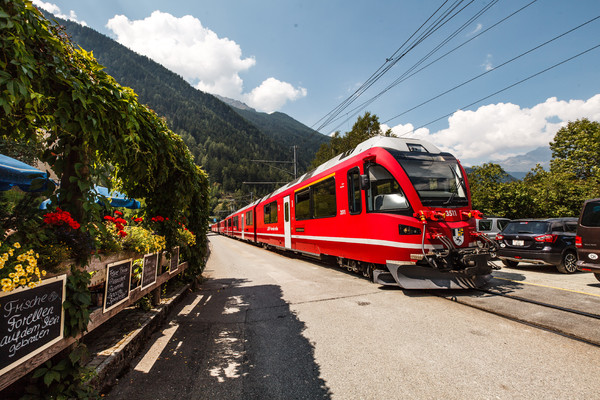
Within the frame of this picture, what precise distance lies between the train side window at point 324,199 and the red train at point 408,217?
5.2 inches

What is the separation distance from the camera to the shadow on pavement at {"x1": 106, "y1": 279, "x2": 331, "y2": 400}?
2.72m

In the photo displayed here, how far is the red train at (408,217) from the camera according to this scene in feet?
18.9

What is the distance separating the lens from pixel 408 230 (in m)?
5.81

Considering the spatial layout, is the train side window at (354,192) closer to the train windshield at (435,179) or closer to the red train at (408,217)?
the red train at (408,217)

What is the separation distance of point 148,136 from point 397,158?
Answer: 4.82m

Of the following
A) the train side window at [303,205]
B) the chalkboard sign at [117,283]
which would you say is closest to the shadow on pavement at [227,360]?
the chalkboard sign at [117,283]

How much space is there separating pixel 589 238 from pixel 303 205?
25.0 ft

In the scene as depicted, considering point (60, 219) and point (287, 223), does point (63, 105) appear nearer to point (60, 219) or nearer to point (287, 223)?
point (60, 219)

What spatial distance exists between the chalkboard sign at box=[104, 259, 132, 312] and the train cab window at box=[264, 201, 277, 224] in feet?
36.7

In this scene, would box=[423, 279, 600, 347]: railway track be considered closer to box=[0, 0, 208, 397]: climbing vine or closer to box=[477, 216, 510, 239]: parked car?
box=[0, 0, 208, 397]: climbing vine

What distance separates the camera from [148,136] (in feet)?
12.6

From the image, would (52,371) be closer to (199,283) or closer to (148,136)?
(148,136)

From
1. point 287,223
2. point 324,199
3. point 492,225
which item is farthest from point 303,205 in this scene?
point 492,225

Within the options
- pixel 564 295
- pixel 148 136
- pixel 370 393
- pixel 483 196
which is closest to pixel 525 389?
pixel 370 393
